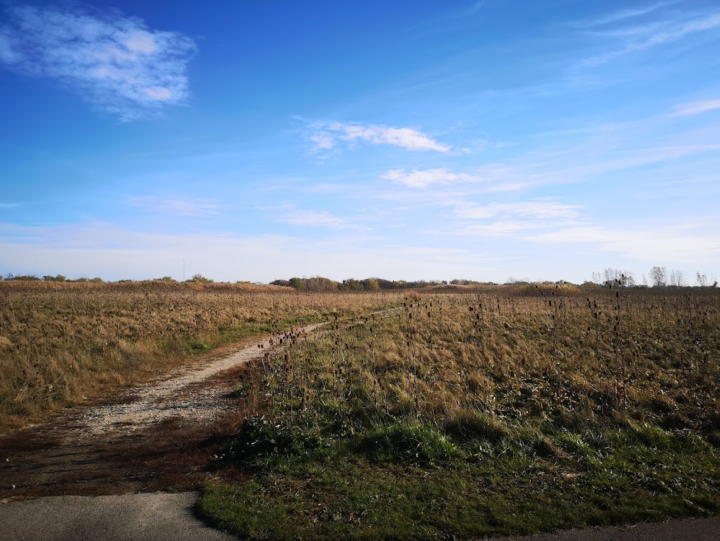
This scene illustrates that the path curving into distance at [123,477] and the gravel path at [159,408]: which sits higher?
the path curving into distance at [123,477]

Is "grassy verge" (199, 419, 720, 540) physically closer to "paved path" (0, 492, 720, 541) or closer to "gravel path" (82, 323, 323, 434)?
"paved path" (0, 492, 720, 541)

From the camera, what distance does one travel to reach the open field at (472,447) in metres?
4.71

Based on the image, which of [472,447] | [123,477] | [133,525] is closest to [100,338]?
[123,477]

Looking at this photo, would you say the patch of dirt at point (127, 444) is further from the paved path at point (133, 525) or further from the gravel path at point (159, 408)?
the paved path at point (133, 525)

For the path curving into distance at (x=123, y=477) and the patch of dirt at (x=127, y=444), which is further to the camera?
the patch of dirt at (x=127, y=444)

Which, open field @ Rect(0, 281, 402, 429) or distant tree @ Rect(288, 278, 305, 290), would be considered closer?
open field @ Rect(0, 281, 402, 429)

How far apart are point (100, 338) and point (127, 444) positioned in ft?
35.0

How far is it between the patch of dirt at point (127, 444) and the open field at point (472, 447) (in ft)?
2.09

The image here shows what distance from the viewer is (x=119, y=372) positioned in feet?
43.2

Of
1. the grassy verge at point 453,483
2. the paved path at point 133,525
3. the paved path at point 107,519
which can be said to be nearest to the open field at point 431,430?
the grassy verge at point 453,483

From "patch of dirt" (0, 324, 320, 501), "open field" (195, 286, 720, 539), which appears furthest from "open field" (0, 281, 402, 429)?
"open field" (195, 286, 720, 539)

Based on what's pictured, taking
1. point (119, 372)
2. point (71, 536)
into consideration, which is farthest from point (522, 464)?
point (119, 372)

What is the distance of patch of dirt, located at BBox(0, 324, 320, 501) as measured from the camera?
228 inches

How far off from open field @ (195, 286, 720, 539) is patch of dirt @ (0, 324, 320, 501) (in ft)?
2.09
